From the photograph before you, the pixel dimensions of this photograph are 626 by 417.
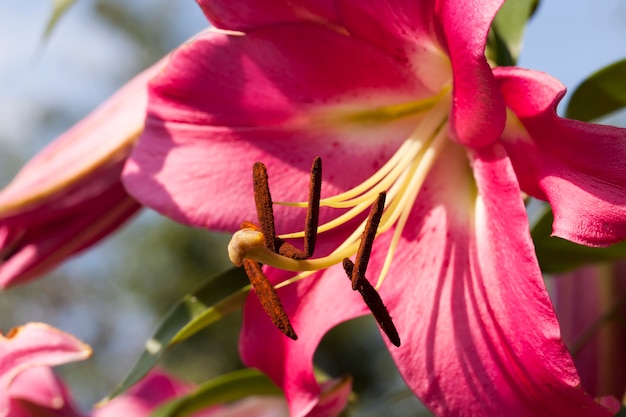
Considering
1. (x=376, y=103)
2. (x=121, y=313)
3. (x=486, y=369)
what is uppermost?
(x=376, y=103)

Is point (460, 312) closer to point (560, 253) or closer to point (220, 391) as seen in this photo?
point (560, 253)

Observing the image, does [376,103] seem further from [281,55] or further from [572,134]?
[572,134]

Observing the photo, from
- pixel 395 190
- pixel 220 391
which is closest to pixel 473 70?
pixel 395 190

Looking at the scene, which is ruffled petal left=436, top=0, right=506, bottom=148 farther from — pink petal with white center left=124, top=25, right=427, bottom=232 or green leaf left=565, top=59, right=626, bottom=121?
green leaf left=565, top=59, right=626, bottom=121

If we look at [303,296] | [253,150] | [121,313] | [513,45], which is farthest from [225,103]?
Answer: [121,313]

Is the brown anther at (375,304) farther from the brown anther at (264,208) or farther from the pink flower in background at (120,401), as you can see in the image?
the pink flower in background at (120,401)

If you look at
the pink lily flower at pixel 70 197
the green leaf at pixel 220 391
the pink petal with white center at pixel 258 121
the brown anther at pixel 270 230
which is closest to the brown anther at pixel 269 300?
the brown anther at pixel 270 230

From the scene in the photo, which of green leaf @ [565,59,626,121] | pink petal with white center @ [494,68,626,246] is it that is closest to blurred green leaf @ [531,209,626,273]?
green leaf @ [565,59,626,121]
